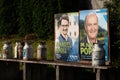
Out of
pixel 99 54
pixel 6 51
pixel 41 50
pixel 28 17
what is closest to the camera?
pixel 99 54

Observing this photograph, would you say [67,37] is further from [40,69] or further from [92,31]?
[40,69]

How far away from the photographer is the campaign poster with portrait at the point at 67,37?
11922 mm

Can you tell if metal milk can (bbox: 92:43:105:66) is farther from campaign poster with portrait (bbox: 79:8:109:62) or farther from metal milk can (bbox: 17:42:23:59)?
metal milk can (bbox: 17:42:23:59)

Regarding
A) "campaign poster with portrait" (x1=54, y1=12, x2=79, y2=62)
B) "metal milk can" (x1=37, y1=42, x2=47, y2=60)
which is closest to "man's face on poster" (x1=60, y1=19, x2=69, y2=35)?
"campaign poster with portrait" (x1=54, y1=12, x2=79, y2=62)

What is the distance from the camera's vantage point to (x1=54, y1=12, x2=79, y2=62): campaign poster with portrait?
469 inches

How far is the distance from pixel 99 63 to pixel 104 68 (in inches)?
11.0

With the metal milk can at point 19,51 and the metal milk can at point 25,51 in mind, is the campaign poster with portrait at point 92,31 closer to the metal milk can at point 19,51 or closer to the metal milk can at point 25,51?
the metal milk can at point 25,51

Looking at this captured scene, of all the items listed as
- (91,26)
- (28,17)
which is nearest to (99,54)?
(91,26)

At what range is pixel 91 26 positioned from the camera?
1140cm

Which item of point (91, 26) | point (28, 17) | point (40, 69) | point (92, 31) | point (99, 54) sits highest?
point (28, 17)

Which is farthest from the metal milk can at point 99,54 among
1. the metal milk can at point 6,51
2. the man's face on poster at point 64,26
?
the metal milk can at point 6,51

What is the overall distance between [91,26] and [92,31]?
0.48 feet

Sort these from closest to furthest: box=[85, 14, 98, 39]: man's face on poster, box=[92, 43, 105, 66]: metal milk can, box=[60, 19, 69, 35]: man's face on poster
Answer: box=[92, 43, 105, 66]: metal milk can
box=[85, 14, 98, 39]: man's face on poster
box=[60, 19, 69, 35]: man's face on poster

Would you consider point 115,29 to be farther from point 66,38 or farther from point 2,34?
point 2,34
